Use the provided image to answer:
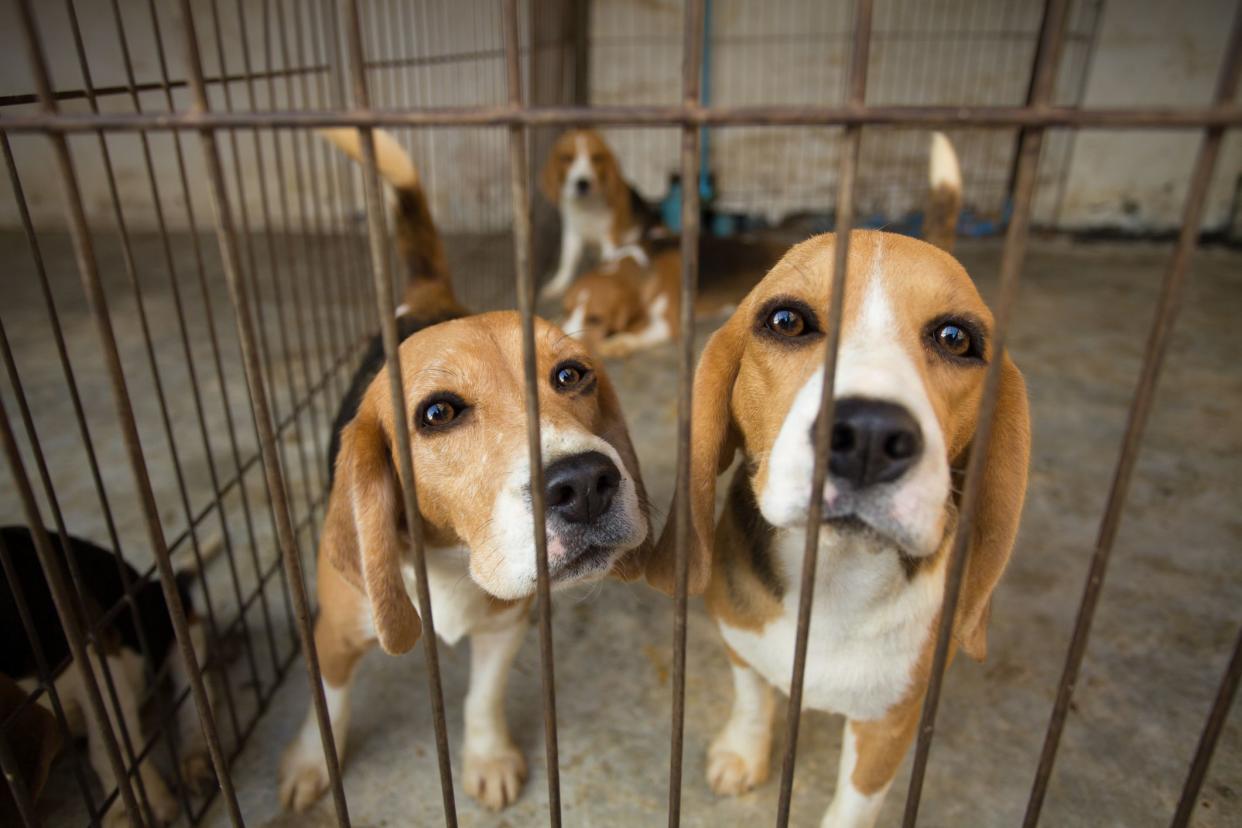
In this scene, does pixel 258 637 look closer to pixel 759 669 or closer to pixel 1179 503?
pixel 759 669

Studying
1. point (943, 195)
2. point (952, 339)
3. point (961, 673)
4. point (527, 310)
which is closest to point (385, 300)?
point (527, 310)

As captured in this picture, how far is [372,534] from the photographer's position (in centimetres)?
150

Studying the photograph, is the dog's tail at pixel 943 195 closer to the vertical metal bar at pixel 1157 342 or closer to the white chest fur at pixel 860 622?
the white chest fur at pixel 860 622

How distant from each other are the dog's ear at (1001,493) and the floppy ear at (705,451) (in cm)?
45

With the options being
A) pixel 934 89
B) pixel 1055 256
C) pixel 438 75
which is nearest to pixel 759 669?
pixel 438 75

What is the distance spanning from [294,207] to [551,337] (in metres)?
6.31

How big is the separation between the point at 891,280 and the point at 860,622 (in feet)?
2.07

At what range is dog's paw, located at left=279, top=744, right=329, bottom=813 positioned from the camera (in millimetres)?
1962

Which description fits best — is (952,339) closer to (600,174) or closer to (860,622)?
(860,622)

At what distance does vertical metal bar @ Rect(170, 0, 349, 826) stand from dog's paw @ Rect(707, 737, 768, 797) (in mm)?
1016

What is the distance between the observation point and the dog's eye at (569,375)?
1716 mm

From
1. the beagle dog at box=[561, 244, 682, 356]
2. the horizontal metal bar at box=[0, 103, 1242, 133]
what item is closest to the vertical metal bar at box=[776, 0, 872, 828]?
the horizontal metal bar at box=[0, 103, 1242, 133]

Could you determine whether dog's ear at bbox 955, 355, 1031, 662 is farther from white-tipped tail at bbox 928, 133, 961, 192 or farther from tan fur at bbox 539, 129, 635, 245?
tan fur at bbox 539, 129, 635, 245

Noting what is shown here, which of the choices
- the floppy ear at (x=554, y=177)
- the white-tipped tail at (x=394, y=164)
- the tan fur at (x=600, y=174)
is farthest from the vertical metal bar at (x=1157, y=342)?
the floppy ear at (x=554, y=177)
